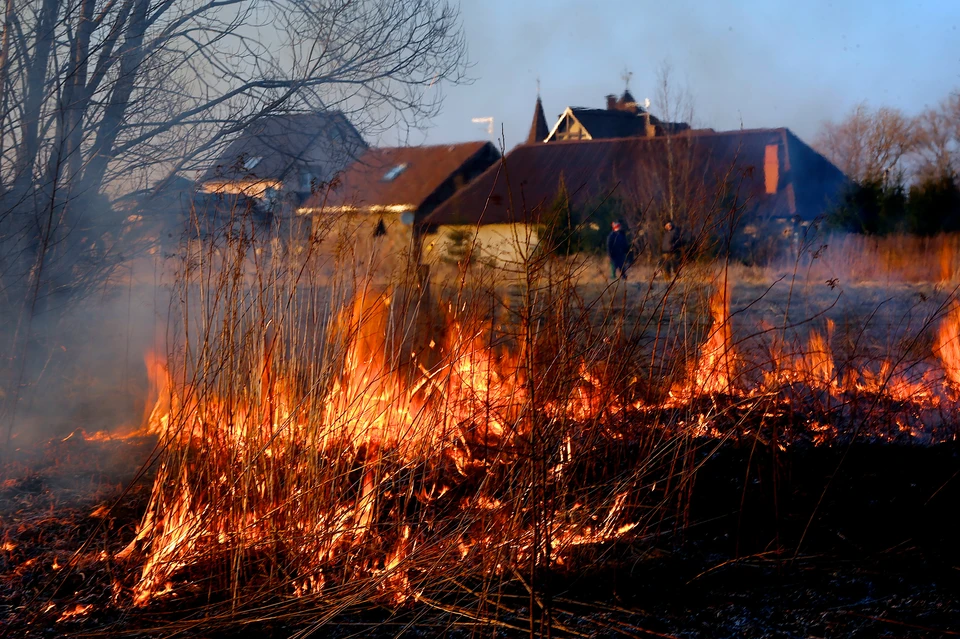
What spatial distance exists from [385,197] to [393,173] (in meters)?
1.21

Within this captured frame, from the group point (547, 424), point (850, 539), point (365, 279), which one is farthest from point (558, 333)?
point (850, 539)

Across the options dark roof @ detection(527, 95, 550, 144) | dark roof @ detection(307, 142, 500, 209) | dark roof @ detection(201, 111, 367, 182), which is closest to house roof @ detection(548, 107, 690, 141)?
dark roof @ detection(527, 95, 550, 144)

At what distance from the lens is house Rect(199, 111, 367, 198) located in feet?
18.6

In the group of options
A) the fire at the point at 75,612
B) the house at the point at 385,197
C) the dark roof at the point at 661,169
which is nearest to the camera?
the fire at the point at 75,612

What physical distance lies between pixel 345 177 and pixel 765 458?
11.7 feet

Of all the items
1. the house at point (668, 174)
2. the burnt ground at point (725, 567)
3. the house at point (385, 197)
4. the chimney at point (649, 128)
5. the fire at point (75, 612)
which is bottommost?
the fire at point (75, 612)

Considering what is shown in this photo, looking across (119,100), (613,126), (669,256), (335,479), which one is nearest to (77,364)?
(119,100)

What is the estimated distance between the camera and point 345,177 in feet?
19.7

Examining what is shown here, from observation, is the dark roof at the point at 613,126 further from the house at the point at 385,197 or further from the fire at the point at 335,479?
the fire at the point at 335,479

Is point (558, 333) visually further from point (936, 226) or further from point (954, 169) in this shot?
point (936, 226)

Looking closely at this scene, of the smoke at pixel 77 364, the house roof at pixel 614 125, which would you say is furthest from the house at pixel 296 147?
the house roof at pixel 614 125

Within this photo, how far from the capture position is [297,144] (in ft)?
19.7

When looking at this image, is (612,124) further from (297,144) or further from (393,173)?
(297,144)

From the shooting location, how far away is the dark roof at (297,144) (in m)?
5.70
